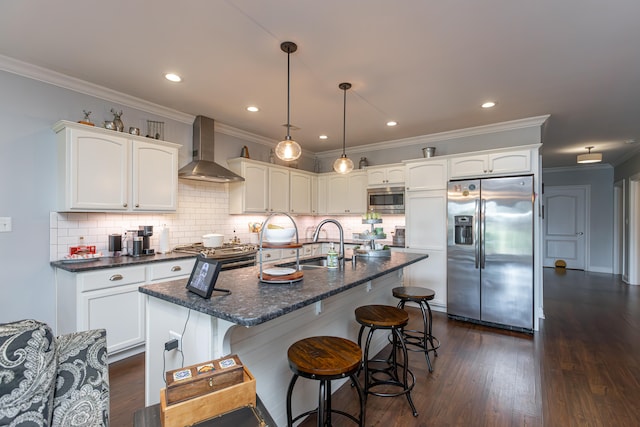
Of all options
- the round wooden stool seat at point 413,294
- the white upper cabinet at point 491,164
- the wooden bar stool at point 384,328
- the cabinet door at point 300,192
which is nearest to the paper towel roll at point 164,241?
the cabinet door at point 300,192

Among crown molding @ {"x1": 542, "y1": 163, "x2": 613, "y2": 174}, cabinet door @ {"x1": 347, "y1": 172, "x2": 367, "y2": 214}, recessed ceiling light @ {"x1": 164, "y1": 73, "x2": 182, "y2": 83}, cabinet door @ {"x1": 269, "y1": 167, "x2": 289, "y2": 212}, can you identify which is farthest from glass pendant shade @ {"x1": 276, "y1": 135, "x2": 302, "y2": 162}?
crown molding @ {"x1": 542, "y1": 163, "x2": 613, "y2": 174}

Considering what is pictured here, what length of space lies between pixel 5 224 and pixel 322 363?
299cm

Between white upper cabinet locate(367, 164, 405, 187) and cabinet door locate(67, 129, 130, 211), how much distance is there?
347 cm

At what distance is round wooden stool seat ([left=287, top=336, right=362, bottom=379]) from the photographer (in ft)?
4.85

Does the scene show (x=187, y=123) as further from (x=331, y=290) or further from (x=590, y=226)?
(x=590, y=226)

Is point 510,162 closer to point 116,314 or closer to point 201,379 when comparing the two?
point 201,379

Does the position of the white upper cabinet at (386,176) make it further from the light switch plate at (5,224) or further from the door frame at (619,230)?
the door frame at (619,230)

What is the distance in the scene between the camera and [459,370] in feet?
8.87

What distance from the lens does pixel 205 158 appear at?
399 centimetres

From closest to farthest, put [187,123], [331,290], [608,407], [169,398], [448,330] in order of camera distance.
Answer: [169,398], [331,290], [608,407], [448,330], [187,123]

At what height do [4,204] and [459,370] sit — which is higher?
[4,204]

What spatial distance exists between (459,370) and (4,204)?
4.24 meters

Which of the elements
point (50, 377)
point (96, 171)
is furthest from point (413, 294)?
point (96, 171)

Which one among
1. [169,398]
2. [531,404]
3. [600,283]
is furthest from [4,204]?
[600,283]
